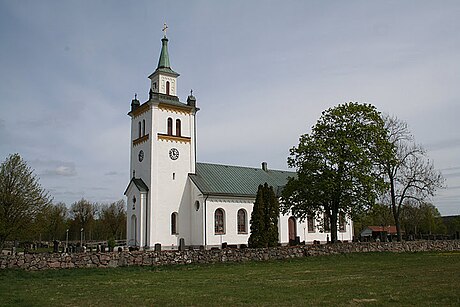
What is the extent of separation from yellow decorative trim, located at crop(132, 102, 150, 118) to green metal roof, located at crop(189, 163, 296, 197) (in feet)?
24.4

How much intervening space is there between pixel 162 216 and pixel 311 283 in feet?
85.2

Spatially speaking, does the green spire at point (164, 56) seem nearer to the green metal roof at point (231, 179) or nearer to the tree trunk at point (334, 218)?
the green metal roof at point (231, 179)

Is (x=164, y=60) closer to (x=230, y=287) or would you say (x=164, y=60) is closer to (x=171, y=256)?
(x=171, y=256)

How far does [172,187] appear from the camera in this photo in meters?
40.8

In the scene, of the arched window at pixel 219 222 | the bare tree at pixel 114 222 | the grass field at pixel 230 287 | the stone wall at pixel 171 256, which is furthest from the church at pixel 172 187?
the bare tree at pixel 114 222

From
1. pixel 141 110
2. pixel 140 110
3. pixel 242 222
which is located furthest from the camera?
pixel 242 222

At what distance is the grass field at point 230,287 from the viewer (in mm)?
11883

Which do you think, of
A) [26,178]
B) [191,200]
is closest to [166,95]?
[191,200]

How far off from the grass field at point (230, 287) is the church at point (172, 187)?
18.4 m

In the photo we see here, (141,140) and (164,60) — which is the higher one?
(164,60)

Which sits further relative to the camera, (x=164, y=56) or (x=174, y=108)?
(x=164, y=56)

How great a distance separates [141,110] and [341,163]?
20558 mm

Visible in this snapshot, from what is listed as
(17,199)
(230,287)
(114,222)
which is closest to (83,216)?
(114,222)

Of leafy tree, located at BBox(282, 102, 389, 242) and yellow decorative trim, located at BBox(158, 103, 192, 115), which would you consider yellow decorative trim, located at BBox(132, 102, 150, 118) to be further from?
leafy tree, located at BBox(282, 102, 389, 242)
